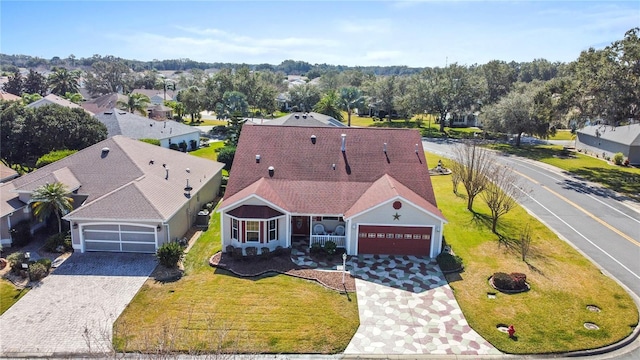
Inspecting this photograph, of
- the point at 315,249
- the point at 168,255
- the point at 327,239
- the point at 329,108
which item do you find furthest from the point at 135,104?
the point at 315,249

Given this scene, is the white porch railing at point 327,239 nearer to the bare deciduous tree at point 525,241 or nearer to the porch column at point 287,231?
the porch column at point 287,231

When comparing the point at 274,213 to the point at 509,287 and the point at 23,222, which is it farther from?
the point at 23,222

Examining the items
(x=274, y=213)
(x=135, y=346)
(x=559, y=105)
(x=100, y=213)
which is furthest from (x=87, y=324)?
(x=559, y=105)

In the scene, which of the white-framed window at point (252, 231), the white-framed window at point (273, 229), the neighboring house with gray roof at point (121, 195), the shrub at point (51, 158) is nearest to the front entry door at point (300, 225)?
the white-framed window at point (273, 229)

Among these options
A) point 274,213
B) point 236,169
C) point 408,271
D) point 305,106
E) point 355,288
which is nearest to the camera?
point 355,288

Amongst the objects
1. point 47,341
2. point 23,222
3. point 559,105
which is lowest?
point 47,341

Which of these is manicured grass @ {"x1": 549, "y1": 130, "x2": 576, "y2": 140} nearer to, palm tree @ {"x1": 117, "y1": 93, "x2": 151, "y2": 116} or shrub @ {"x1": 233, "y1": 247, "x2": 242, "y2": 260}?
shrub @ {"x1": 233, "y1": 247, "x2": 242, "y2": 260}

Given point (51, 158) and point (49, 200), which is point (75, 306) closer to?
point (49, 200)
